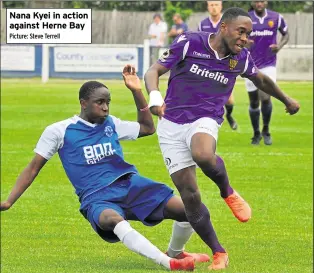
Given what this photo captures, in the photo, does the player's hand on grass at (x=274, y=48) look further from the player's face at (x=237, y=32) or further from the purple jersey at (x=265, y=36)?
the player's face at (x=237, y=32)

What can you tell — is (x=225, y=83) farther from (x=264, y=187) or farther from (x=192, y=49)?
(x=264, y=187)

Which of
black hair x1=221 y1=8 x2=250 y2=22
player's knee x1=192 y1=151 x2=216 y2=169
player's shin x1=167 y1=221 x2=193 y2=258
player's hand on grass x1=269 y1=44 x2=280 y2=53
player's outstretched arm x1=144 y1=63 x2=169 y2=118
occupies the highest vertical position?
black hair x1=221 y1=8 x2=250 y2=22

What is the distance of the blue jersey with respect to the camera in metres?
9.41

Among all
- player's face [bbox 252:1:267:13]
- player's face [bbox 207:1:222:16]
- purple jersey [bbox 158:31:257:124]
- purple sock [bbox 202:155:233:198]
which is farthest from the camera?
player's face [bbox 252:1:267:13]

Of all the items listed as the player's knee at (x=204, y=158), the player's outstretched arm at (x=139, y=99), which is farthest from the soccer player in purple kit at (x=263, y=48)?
the player's knee at (x=204, y=158)

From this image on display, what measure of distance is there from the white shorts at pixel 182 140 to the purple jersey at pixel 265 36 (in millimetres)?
9444

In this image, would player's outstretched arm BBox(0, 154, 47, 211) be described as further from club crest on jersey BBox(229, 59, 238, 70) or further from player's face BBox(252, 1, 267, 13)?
player's face BBox(252, 1, 267, 13)

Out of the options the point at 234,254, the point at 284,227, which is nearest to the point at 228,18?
the point at 234,254

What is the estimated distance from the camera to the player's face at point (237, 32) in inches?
380

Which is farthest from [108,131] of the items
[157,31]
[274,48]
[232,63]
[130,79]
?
[157,31]

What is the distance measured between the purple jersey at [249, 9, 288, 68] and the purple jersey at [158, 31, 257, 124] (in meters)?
9.33

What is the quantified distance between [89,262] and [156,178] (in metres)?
6.12

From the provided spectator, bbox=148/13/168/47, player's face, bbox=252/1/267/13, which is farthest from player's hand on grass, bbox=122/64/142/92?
spectator, bbox=148/13/168/47

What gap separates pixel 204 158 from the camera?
9367 millimetres
